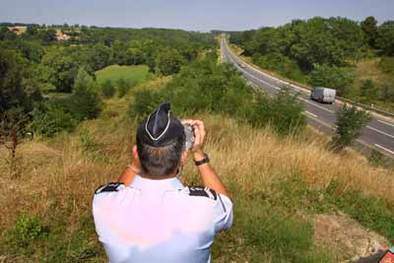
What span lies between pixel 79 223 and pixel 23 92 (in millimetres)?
49844

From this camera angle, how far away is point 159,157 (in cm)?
182

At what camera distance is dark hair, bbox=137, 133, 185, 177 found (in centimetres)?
182

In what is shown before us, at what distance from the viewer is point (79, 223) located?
3.99 m

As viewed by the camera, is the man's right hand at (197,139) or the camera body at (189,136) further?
the man's right hand at (197,139)

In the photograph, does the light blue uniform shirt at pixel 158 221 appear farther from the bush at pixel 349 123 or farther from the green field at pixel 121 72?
the green field at pixel 121 72

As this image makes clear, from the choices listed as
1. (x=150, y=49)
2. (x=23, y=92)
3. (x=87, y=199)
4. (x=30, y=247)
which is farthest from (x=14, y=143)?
(x=150, y=49)

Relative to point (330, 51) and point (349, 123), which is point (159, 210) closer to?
point (349, 123)

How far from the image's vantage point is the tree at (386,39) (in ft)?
247

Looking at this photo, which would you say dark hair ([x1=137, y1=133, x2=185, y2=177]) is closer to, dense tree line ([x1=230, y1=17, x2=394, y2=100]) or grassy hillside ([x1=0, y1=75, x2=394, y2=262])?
grassy hillside ([x1=0, y1=75, x2=394, y2=262])

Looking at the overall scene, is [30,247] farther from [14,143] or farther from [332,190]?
[332,190]

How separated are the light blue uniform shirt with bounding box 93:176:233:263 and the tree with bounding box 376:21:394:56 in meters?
81.1

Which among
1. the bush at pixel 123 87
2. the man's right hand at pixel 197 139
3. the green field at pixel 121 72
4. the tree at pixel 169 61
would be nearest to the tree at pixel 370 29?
the tree at pixel 169 61

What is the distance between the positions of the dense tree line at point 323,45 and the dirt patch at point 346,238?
5963 centimetres

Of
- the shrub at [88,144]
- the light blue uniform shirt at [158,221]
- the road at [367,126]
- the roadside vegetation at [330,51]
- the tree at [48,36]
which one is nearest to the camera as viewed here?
the light blue uniform shirt at [158,221]
